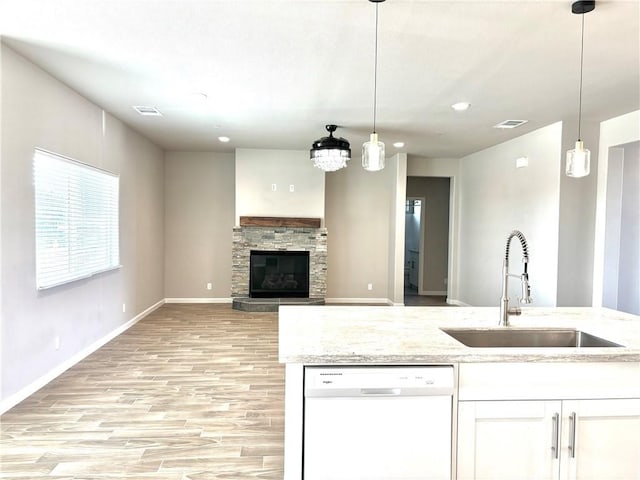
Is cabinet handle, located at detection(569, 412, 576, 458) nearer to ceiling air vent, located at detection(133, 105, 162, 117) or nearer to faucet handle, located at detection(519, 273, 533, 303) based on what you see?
faucet handle, located at detection(519, 273, 533, 303)

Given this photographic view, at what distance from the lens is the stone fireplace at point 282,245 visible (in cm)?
683

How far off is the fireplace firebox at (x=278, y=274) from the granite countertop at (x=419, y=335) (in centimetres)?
457

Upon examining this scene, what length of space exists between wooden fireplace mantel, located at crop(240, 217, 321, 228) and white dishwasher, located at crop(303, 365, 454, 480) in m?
5.27

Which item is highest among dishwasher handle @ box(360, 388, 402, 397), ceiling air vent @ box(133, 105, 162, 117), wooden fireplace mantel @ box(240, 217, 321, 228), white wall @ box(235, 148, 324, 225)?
ceiling air vent @ box(133, 105, 162, 117)

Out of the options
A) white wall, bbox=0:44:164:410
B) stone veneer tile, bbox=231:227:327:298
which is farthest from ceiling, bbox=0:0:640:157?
stone veneer tile, bbox=231:227:327:298

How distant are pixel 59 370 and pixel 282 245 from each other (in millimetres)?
3879

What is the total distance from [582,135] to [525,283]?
3691 millimetres

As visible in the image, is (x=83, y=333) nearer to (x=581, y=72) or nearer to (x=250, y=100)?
(x=250, y=100)

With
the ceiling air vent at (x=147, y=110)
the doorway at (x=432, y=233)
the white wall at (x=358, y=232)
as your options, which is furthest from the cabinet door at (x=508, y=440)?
the doorway at (x=432, y=233)

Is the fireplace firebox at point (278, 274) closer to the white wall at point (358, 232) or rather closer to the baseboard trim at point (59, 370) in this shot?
the white wall at point (358, 232)

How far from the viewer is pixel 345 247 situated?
7484 millimetres

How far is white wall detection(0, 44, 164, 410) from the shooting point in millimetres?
2924

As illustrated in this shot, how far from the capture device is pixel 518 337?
6.96ft

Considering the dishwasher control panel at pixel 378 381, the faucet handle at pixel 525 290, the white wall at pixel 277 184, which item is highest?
the white wall at pixel 277 184
